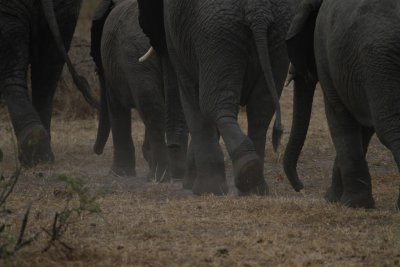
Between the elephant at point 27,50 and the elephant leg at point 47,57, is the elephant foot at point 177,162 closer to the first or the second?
the elephant at point 27,50

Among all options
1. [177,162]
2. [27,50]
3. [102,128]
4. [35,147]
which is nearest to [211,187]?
[177,162]

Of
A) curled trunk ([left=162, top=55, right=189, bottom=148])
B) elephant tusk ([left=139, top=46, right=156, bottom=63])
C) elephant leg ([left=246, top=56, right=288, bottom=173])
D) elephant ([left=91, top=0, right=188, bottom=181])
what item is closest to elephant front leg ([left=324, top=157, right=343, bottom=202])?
elephant leg ([left=246, top=56, right=288, bottom=173])

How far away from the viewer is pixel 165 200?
814 centimetres

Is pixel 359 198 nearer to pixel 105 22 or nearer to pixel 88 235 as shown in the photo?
pixel 88 235

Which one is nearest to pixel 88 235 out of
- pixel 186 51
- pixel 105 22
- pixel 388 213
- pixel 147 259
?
pixel 147 259

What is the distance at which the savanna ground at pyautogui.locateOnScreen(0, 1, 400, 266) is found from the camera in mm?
5785

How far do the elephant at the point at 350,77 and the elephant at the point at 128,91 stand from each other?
6.83 ft

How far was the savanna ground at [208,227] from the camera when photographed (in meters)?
5.79

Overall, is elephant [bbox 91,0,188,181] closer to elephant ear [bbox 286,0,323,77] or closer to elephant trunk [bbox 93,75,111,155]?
elephant trunk [bbox 93,75,111,155]

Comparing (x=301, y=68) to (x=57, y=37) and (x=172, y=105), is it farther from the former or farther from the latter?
(x=57, y=37)

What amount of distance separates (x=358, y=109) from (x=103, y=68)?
4.57 metres

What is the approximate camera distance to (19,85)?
10516mm

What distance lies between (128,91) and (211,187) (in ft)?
6.85

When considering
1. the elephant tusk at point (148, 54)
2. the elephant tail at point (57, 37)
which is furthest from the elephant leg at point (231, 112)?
the elephant tail at point (57, 37)
